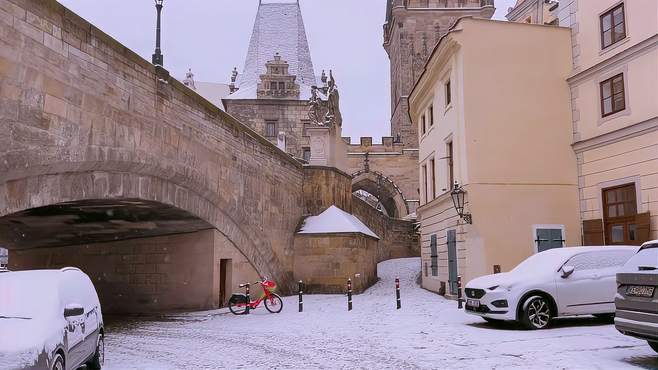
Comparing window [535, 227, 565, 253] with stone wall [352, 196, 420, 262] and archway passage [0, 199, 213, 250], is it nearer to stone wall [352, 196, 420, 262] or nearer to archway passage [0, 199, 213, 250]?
archway passage [0, 199, 213, 250]

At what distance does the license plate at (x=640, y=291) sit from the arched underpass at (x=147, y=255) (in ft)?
33.6

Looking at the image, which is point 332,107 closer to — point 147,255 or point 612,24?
point 147,255

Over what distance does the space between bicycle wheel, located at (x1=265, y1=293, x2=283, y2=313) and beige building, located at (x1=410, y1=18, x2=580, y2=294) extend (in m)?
5.10

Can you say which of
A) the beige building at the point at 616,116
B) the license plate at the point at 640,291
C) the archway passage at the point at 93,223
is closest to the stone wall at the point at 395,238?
the beige building at the point at 616,116

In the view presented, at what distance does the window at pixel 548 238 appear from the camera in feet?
53.8

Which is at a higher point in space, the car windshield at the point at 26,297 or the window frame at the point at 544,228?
the window frame at the point at 544,228

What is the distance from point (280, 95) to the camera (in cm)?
4772

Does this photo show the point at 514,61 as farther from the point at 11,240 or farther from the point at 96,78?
the point at 11,240

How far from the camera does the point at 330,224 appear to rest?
22344mm

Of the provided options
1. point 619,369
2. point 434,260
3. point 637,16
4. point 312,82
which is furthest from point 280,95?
point 619,369

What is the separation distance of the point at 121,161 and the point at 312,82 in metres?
40.8

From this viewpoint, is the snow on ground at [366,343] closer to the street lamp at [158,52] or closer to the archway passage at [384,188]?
the street lamp at [158,52]

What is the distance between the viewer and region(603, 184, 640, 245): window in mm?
15125

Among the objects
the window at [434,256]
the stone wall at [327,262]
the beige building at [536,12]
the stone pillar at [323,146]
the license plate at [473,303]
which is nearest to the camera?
the license plate at [473,303]
